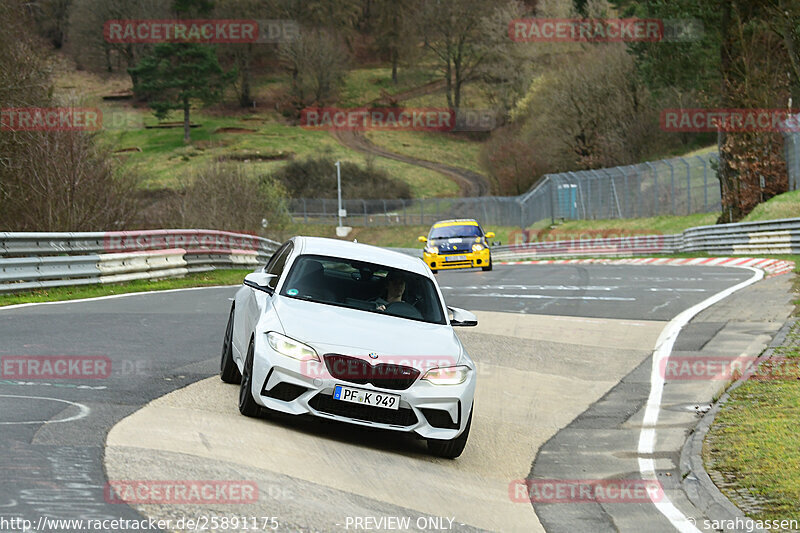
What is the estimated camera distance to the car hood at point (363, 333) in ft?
27.8

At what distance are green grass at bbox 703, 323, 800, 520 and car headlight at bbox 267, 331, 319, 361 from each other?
126 inches

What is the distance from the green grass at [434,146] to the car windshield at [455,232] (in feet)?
278

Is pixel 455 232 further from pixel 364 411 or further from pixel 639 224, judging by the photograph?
pixel 364 411

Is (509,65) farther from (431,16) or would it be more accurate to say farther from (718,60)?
(718,60)

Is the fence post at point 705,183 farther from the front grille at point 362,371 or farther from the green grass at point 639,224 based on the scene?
the front grille at point 362,371

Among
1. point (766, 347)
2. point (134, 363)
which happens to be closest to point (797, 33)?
point (766, 347)

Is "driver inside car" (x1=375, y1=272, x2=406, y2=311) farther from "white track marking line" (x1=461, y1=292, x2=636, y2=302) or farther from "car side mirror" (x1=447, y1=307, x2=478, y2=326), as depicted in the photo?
"white track marking line" (x1=461, y1=292, x2=636, y2=302)

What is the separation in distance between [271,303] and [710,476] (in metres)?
3.77

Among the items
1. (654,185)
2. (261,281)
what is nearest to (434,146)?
(654,185)

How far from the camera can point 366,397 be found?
328 inches

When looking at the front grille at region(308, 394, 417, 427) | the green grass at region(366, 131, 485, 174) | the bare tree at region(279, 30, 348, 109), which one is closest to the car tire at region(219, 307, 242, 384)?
the front grille at region(308, 394, 417, 427)

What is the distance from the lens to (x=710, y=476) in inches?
324

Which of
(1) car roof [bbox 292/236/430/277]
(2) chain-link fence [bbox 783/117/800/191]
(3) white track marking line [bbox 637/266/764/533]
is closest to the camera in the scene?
(3) white track marking line [bbox 637/266/764/533]

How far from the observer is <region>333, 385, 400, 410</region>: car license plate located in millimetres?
8297
